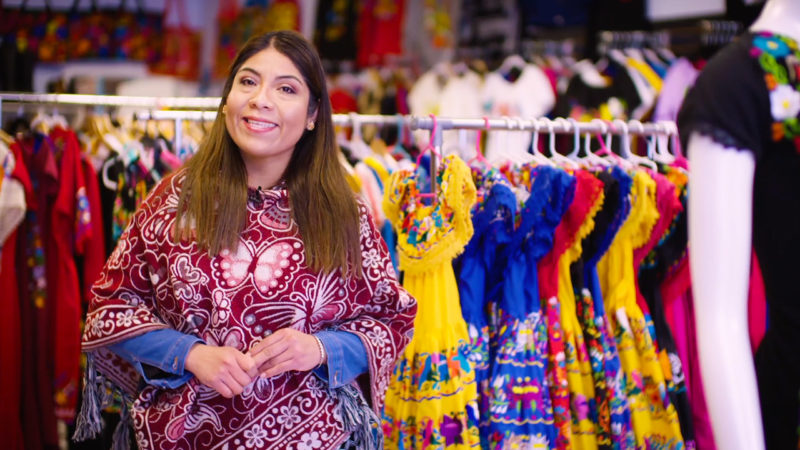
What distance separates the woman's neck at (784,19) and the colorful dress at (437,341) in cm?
86

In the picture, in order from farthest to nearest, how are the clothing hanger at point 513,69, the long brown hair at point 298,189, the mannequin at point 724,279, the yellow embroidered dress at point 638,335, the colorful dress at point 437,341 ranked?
1. the clothing hanger at point 513,69
2. the yellow embroidered dress at point 638,335
3. the colorful dress at point 437,341
4. the long brown hair at point 298,189
5. the mannequin at point 724,279

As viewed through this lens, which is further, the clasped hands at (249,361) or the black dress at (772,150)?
the clasped hands at (249,361)

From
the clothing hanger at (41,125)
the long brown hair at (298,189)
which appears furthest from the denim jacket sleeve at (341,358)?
the clothing hanger at (41,125)

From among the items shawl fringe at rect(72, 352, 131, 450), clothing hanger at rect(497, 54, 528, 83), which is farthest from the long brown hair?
clothing hanger at rect(497, 54, 528, 83)

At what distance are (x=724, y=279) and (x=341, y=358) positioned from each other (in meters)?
0.71

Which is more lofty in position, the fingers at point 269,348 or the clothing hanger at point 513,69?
the clothing hanger at point 513,69

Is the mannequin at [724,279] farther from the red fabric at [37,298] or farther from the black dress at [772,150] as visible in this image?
the red fabric at [37,298]

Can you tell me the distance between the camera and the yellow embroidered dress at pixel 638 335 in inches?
75.1

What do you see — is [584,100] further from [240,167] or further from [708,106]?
[708,106]

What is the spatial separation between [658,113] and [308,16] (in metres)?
2.74

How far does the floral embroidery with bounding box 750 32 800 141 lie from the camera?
3.31 feet

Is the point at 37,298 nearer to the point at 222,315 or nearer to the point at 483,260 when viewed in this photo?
the point at 222,315

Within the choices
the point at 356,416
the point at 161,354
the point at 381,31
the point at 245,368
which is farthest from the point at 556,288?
the point at 381,31

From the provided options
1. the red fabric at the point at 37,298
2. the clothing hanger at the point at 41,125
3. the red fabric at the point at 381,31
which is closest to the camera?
the red fabric at the point at 37,298
